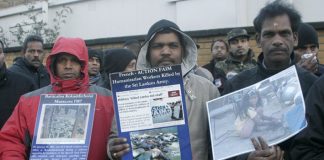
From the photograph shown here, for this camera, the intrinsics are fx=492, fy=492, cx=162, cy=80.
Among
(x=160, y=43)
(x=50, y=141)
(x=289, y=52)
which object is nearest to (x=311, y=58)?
(x=289, y=52)

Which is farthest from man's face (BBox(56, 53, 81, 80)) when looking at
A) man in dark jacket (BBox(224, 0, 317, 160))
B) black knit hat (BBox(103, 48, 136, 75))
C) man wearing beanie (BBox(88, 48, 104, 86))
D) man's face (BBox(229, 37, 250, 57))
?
man's face (BBox(229, 37, 250, 57))

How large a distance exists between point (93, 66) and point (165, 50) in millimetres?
2581

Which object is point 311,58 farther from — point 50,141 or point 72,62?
point 50,141

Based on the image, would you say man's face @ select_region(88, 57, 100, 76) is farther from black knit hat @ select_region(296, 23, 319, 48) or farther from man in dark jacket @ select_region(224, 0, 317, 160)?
man in dark jacket @ select_region(224, 0, 317, 160)

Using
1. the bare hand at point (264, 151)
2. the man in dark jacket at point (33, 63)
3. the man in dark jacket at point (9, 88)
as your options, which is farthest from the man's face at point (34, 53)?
the bare hand at point (264, 151)

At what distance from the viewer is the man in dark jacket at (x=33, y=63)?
19.8 ft

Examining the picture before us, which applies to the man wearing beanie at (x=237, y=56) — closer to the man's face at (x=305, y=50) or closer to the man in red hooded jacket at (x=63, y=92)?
the man's face at (x=305, y=50)

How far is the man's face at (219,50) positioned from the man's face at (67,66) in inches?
133

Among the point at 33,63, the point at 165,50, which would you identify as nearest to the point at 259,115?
the point at 165,50

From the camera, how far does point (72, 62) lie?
3281 mm

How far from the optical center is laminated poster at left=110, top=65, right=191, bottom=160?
271 cm

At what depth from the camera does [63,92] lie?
3.21 meters

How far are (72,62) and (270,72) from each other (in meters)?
1.29

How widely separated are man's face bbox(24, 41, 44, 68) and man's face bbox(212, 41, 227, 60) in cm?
224
